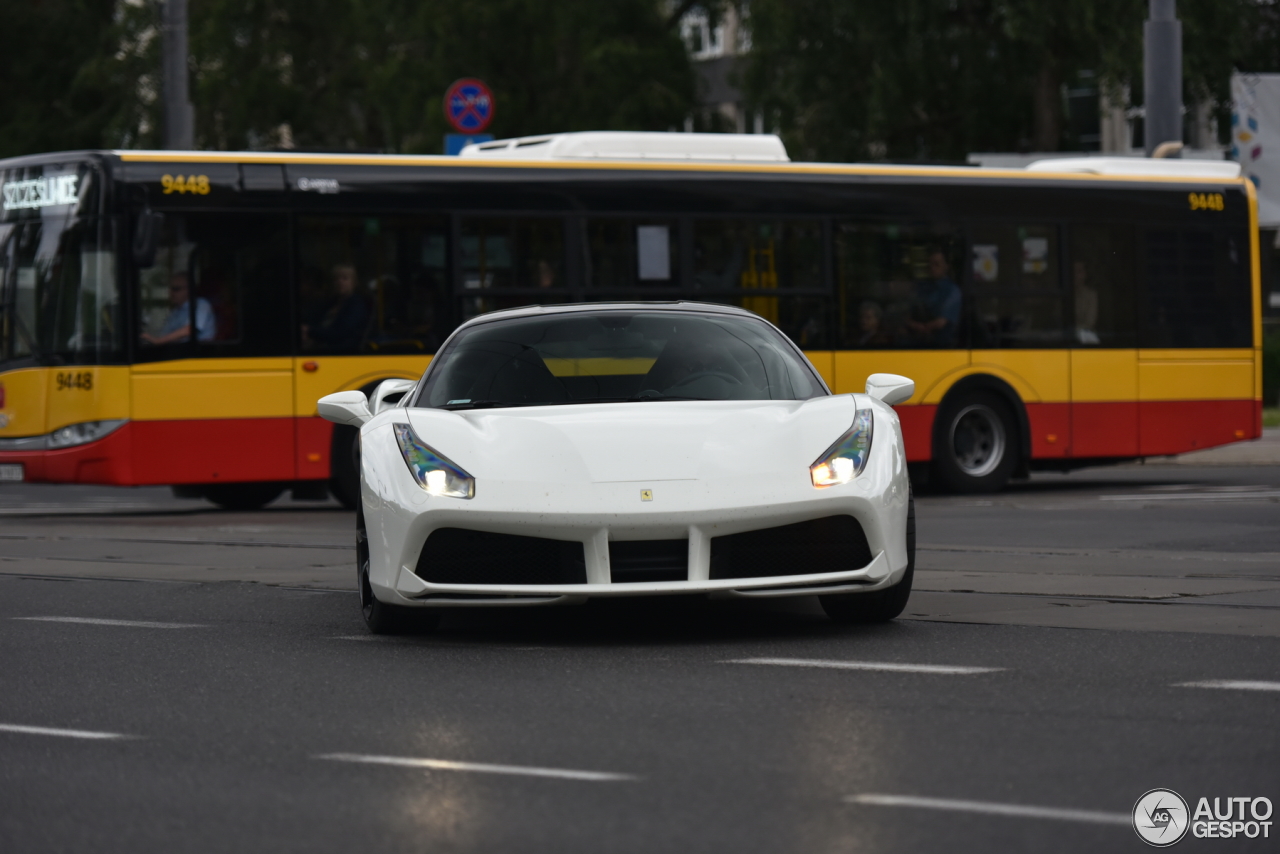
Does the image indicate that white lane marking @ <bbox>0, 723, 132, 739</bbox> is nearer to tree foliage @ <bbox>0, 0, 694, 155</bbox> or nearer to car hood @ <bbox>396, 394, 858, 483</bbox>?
car hood @ <bbox>396, 394, 858, 483</bbox>

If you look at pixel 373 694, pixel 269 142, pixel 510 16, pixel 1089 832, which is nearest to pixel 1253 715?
pixel 1089 832

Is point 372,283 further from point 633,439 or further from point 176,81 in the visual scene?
point 633,439

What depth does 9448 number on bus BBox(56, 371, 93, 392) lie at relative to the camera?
51.8 feet

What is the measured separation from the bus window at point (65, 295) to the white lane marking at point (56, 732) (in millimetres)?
9749

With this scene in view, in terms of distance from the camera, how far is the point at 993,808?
491 centimetres

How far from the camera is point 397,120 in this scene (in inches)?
1371

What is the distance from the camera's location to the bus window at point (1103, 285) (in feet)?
60.7

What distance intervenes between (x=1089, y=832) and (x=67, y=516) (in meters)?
13.9

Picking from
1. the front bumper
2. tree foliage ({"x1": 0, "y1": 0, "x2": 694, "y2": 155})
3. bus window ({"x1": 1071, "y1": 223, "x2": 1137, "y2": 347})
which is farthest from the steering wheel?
tree foliage ({"x1": 0, "y1": 0, "x2": 694, "y2": 155})

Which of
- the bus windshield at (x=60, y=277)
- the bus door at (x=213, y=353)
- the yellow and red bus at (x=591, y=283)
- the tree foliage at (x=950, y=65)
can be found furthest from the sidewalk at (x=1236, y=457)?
the bus windshield at (x=60, y=277)

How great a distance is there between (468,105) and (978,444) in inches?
351

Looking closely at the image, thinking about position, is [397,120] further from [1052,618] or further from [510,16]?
[1052,618]

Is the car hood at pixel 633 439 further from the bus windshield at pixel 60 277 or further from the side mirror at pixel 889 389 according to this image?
the bus windshield at pixel 60 277

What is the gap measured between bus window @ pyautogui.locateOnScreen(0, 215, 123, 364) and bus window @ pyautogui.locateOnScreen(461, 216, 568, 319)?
274 centimetres
